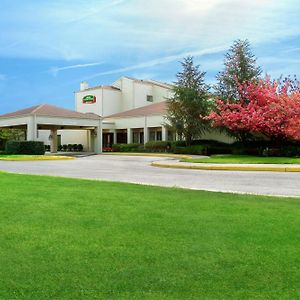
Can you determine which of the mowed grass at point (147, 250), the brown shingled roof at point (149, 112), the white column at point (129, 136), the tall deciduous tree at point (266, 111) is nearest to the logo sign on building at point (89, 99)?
the brown shingled roof at point (149, 112)

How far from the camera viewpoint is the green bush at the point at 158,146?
44.7 m

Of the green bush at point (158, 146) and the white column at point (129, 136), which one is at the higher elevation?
the white column at point (129, 136)

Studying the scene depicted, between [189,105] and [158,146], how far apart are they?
6062mm

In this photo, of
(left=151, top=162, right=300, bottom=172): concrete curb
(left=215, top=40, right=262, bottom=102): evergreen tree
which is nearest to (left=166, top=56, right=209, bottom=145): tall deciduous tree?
(left=215, top=40, right=262, bottom=102): evergreen tree

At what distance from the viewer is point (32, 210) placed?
7199mm

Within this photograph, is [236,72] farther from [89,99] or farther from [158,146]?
[89,99]

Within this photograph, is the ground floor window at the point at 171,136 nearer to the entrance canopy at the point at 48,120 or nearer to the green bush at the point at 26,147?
the entrance canopy at the point at 48,120

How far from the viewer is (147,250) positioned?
16.6 ft

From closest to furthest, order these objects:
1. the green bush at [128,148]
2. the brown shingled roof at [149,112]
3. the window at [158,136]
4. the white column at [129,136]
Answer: the green bush at [128,148], the brown shingled roof at [149,112], the window at [158,136], the white column at [129,136]

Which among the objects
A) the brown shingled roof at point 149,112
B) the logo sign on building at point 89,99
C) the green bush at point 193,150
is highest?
the logo sign on building at point 89,99

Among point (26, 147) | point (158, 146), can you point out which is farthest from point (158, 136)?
point (26, 147)

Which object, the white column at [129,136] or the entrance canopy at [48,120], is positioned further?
the white column at [129,136]

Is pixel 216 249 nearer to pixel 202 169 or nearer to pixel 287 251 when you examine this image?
pixel 287 251

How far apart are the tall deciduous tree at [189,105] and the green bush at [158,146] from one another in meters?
2.22
